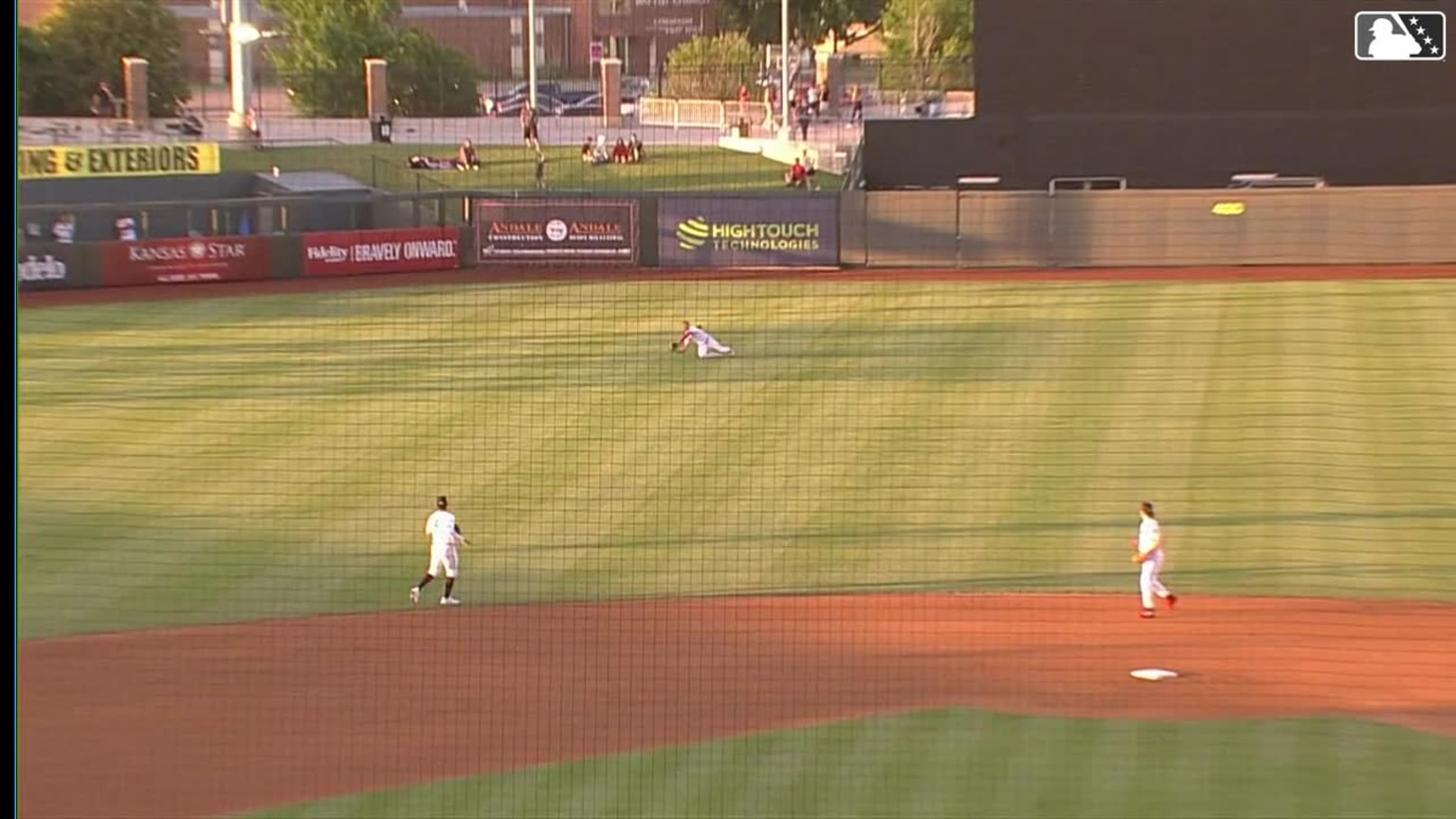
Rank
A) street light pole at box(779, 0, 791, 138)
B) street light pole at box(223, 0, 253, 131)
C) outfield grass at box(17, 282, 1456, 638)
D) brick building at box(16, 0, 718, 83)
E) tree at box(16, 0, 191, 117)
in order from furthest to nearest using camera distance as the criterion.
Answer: tree at box(16, 0, 191, 117)
brick building at box(16, 0, 718, 83)
street light pole at box(779, 0, 791, 138)
street light pole at box(223, 0, 253, 131)
outfield grass at box(17, 282, 1456, 638)

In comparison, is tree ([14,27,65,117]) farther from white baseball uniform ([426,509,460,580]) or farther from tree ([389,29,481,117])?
white baseball uniform ([426,509,460,580])

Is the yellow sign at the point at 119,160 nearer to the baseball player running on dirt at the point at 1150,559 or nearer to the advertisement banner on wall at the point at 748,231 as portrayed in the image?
the advertisement banner on wall at the point at 748,231

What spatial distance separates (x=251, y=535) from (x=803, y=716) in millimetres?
6116

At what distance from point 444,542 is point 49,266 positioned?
16671 millimetres

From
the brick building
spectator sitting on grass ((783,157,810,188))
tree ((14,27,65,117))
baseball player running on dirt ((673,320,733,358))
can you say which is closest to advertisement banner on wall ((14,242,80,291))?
the brick building

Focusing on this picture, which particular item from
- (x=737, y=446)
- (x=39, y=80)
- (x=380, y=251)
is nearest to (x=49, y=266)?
(x=380, y=251)

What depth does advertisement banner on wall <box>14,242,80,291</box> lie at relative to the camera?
26984mm

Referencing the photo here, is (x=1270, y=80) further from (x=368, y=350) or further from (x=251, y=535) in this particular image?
(x=251, y=535)

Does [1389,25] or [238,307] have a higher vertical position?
Result: [1389,25]

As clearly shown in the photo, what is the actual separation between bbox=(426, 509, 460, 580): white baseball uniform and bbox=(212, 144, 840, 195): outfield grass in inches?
650

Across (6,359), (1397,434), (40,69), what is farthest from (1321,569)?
(40,69)

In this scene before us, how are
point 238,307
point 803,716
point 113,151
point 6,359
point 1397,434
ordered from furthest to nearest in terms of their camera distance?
point 113,151 < point 238,307 < point 1397,434 < point 803,716 < point 6,359

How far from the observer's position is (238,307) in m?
26.2

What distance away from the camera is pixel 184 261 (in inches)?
1107
